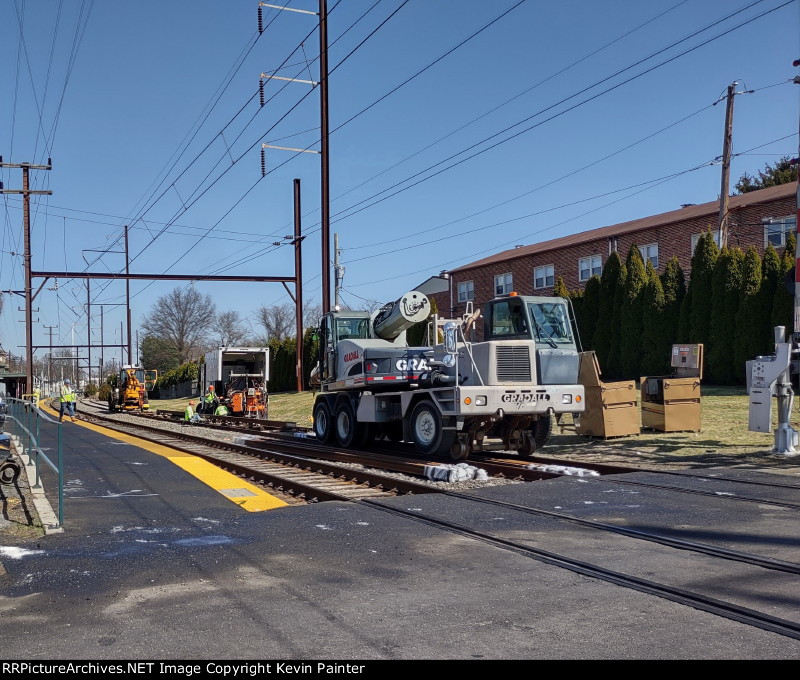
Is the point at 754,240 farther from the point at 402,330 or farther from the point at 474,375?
the point at 474,375

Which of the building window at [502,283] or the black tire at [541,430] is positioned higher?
the building window at [502,283]

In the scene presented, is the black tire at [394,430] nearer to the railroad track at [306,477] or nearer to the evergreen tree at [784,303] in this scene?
the railroad track at [306,477]

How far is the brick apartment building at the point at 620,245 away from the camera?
33969mm

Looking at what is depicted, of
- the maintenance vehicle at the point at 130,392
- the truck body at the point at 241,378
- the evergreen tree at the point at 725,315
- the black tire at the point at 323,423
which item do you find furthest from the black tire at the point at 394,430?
the maintenance vehicle at the point at 130,392

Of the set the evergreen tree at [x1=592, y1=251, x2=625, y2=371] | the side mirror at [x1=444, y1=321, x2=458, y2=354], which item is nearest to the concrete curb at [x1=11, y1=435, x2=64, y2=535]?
the side mirror at [x1=444, y1=321, x2=458, y2=354]

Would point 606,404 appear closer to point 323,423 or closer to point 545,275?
point 323,423

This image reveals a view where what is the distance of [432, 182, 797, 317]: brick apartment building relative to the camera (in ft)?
111

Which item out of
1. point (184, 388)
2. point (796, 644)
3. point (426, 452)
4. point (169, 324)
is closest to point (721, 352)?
point (426, 452)

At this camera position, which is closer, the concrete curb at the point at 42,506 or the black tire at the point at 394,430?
A: the concrete curb at the point at 42,506

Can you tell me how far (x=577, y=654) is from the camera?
4.27 meters

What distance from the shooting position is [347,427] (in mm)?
18312

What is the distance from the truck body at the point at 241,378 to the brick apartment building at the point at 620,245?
15581 mm

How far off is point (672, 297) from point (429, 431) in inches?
747

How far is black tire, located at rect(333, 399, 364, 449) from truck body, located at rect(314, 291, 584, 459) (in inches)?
27.6
